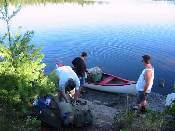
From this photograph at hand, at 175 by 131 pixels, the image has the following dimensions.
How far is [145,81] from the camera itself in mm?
12172

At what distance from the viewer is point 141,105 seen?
12.7 m

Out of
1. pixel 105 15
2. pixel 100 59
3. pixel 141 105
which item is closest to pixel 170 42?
pixel 100 59

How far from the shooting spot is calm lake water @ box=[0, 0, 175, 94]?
26.0 metres

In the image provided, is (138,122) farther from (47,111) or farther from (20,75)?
(20,75)

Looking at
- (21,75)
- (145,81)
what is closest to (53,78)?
(21,75)

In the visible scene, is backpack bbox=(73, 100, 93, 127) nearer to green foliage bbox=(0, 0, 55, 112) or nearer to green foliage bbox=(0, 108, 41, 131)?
green foliage bbox=(0, 108, 41, 131)

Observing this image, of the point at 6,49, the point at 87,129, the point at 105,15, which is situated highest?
the point at 6,49

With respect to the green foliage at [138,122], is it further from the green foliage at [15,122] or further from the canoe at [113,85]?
the canoe at [113,85]

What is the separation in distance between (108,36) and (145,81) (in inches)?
915

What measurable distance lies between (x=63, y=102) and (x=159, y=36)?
2741 centimetres

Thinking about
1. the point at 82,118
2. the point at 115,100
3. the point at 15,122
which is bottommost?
the point at 115,100

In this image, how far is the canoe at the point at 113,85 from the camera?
17508mm

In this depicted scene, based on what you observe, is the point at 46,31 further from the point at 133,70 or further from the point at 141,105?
the point at 141,105

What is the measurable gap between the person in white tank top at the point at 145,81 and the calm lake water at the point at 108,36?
A: 26.9ft
